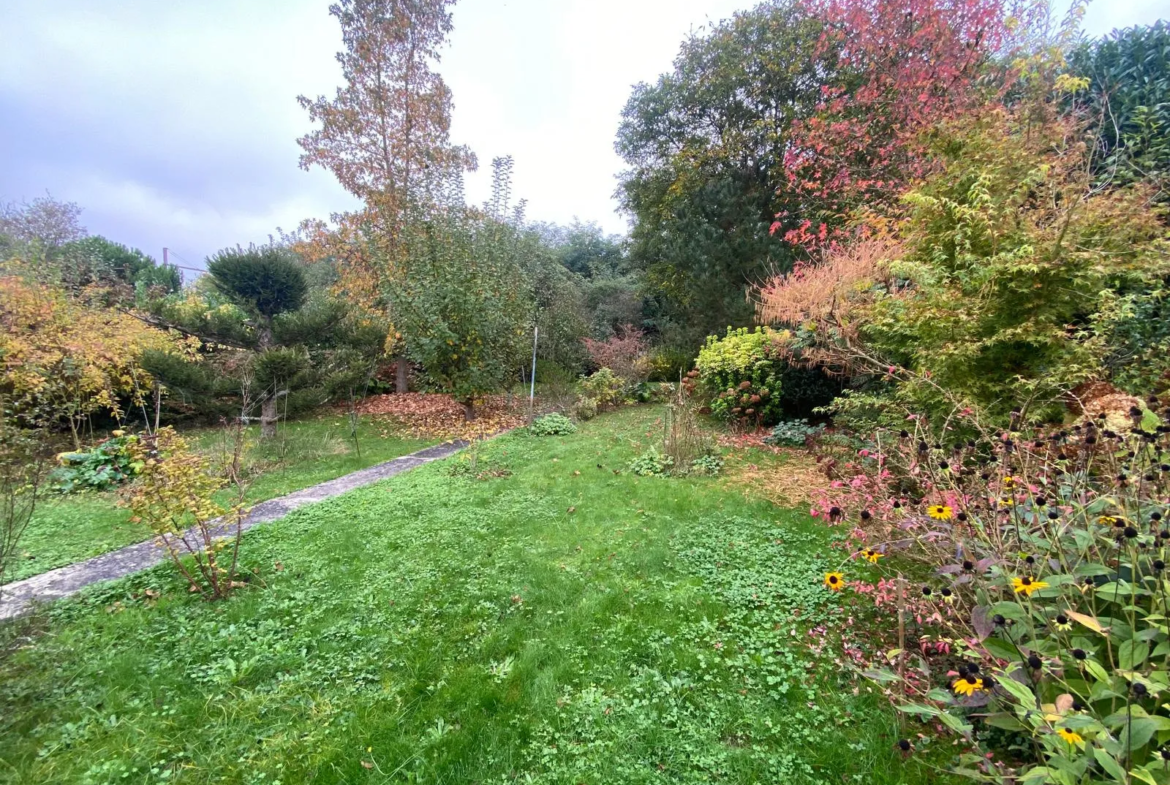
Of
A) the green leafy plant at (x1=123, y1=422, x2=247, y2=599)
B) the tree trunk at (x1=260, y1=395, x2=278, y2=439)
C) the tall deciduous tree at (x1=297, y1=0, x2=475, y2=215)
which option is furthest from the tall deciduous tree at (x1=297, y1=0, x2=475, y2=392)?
the green leafy plant at (x1=123, y1=422, x2=247, y2=599)

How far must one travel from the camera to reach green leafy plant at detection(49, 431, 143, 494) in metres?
5.23

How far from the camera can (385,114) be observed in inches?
419

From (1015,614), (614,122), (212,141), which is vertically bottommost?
(1015,614)

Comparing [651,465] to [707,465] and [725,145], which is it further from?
[725,145]

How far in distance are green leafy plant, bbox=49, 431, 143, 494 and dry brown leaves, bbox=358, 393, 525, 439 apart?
160 inches

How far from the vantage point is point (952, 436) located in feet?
11.4

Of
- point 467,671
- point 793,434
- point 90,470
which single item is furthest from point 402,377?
point 467,671

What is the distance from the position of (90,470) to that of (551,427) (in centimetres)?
618

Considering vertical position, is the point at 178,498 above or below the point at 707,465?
above

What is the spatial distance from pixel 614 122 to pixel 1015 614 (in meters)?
15.4

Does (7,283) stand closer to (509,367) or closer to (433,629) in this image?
(509,367)

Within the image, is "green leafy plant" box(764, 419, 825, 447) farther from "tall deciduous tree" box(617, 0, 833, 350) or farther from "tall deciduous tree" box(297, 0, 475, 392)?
"tall deciduous tree" box(297, 0, 475, 392)

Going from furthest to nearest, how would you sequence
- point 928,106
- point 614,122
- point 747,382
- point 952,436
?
point 614,122, point 747,382, point 928,106, point 952,436

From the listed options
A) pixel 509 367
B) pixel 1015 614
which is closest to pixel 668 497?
pixel 1015 614
